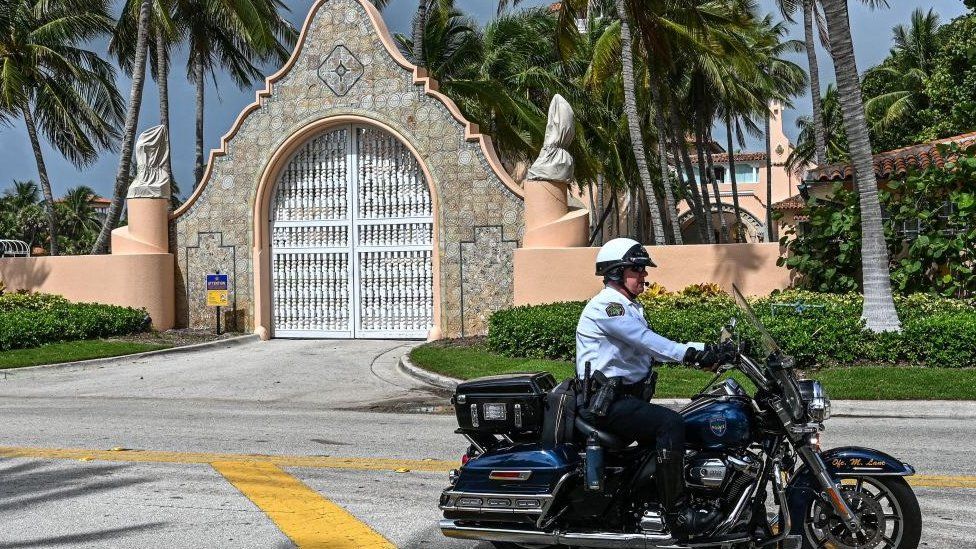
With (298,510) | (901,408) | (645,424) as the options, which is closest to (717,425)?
(645,424)

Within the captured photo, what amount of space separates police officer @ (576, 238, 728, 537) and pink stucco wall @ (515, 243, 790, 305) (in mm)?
12304

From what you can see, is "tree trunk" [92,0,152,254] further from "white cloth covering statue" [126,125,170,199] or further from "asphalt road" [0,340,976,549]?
"asphalt road" [0,340,976,549]

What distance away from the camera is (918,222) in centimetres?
1647

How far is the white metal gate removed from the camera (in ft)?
66.6

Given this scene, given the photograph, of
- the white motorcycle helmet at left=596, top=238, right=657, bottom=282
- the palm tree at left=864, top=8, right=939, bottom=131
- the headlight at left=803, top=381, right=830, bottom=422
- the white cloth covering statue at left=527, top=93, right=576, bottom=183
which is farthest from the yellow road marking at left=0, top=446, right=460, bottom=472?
the palm tree at left=864, top=8, right=939, bottom=131

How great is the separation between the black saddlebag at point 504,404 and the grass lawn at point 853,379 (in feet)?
21.6

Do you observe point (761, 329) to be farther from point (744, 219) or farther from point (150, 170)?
point (744, 219)

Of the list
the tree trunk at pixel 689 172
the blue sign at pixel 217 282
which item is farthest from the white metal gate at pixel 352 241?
the tree trunk at pixel 689 172

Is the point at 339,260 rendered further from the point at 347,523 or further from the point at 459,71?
the point at 347,523

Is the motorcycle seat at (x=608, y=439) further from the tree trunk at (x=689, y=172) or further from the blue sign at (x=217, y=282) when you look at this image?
the tree trunk at (x=689, y=172)

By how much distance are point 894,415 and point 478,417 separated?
7.17 m

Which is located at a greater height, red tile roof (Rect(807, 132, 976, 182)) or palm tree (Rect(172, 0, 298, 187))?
palm tree (Rect(172, 0, 298, 187))

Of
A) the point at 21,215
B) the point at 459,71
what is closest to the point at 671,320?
the point at 459,71

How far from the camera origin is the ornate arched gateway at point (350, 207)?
64.2 feet
